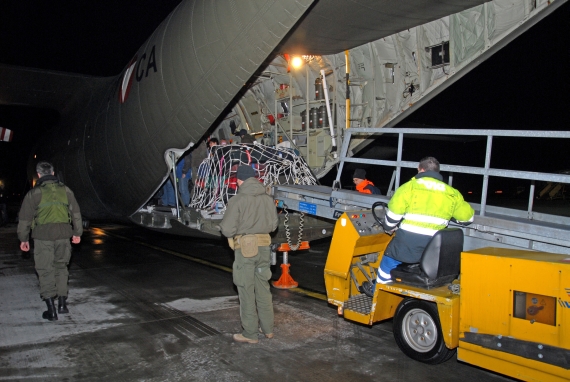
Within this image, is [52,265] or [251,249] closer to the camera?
[251,249]

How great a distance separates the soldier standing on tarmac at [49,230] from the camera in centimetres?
586

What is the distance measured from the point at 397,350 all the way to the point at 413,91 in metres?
5.27

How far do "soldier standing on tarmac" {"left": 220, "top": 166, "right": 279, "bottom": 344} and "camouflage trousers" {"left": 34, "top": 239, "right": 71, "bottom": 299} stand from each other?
8.35ft

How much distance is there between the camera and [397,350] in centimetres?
478

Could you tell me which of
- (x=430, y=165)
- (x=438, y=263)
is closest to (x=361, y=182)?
(x=430, y=165)

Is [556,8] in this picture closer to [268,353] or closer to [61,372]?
[268,353]

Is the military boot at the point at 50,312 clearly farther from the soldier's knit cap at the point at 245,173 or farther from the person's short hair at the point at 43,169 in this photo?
the soldier's knit cap at the point at 245,173

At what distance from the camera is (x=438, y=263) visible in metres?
4.18

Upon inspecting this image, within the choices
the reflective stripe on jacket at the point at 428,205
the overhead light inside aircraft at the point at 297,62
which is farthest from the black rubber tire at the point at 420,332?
the overhead light inside aircraft at the point at 297,62

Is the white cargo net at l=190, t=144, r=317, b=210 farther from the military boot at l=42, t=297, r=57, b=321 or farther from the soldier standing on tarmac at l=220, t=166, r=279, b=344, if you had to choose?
the military boot at l=42, t=297, r=57, b=321

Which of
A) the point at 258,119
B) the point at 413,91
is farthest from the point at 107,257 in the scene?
the point at 413,91

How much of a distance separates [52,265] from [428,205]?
15.3 feet

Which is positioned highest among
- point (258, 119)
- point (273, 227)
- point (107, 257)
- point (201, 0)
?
point (201, 0)

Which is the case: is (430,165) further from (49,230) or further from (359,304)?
(49,230)
